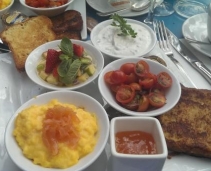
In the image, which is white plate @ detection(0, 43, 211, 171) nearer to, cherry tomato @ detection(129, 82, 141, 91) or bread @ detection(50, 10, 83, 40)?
cherry tomato @ detection(129, 82, 141, 91)

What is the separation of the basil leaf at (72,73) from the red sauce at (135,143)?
1.58 ft

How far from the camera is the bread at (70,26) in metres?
2.13

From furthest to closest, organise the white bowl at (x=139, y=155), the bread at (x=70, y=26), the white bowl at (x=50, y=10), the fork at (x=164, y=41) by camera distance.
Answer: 1. the white bowl at (x=50, y=10)
2. the bread at (x=70, y=26)
3. the fork at (x=164, y=41)
4. the white bowl at (x=139, y=155)

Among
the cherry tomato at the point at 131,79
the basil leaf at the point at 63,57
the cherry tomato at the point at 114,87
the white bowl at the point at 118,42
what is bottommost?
the white bowl at the point at 118,42

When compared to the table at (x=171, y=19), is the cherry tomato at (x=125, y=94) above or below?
above

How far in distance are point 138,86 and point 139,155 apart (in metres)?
0.50

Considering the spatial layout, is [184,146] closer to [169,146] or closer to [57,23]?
[169,146]

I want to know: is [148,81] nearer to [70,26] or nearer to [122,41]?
[122,41]

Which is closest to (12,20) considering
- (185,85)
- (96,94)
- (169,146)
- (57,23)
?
(57,23)

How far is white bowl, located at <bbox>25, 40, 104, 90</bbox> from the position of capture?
1670 millimetres

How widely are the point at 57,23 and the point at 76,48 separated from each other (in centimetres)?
61

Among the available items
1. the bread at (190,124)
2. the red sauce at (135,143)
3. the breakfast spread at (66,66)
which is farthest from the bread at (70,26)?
the red sauce at (135,143)

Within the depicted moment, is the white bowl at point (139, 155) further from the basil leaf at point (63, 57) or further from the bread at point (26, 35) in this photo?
the bread at point (26, 35)

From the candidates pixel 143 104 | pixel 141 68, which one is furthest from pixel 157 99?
pixel 141 68
